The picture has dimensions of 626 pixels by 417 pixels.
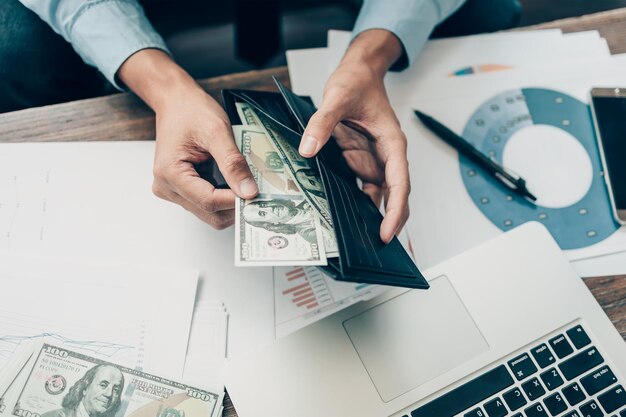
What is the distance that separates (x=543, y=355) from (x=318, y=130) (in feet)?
1.21

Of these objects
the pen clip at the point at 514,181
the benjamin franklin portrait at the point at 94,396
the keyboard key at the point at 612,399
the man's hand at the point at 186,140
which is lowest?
the keyboard key at the point at 612,399

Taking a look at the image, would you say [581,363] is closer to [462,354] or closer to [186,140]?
[462,354]

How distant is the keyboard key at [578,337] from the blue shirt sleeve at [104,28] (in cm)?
64

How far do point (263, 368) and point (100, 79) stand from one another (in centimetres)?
59

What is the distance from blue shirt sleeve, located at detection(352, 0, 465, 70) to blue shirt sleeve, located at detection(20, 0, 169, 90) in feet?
1.01

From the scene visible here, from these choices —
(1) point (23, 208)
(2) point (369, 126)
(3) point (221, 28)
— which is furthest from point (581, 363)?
(3) point (221, 28)

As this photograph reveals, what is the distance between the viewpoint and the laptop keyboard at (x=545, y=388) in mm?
539

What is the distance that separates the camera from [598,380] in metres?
0.56

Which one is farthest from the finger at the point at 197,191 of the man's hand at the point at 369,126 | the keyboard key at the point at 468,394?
the keyboard key at the point at 468,394

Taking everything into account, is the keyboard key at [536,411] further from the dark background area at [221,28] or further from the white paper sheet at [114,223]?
the dark background area at [221,28]

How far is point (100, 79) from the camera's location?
0.84m

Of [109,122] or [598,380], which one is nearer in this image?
[598,380]

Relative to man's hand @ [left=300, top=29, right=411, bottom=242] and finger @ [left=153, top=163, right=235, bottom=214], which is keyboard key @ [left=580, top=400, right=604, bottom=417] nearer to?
man's hand @ [left=300, top=29, right=411, bottom=242]

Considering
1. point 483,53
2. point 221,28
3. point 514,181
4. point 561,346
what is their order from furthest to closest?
point 221,28
point 483,53
point 514,181
point 561,346
